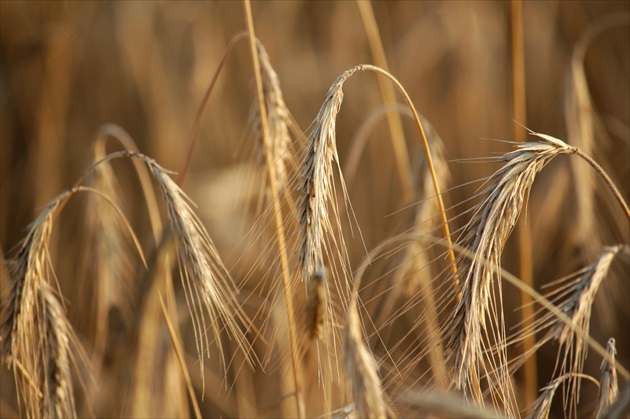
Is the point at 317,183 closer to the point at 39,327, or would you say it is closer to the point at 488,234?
the point at 488,234

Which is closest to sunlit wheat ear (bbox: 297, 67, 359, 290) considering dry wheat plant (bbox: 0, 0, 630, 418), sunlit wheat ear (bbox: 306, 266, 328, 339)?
sunlit wheat ear (bbox: 306, 266, 328, 339)

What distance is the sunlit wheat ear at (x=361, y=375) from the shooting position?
0.62 metres

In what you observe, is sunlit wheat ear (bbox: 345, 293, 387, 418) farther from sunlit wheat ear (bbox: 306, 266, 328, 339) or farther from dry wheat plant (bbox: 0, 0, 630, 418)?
dry wheat plant (bbox: 0, 0, 630, 418)

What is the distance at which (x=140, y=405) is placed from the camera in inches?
45.1

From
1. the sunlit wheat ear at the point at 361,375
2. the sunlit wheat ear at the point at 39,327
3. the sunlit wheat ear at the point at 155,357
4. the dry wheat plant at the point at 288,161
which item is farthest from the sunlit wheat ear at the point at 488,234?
the sunlit wheat ear at the point at 39,327

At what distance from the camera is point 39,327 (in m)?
0.97

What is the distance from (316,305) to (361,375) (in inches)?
3.3

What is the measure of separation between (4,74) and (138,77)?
1.85 feet

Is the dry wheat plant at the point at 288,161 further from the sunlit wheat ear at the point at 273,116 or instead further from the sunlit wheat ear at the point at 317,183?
the sunlit wheat ear at the point at 317,183

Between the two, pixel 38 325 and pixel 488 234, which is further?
pixel 38 325

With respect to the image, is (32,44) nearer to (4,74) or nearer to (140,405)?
(4,74)

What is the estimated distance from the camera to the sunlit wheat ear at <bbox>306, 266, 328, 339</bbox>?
0.64 meters

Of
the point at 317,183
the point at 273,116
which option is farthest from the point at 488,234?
the point at 273,116

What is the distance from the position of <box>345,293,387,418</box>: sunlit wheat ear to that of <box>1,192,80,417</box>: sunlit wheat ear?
18.7 inches
